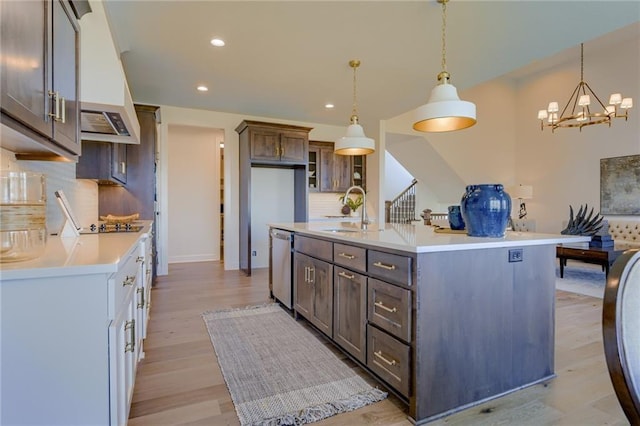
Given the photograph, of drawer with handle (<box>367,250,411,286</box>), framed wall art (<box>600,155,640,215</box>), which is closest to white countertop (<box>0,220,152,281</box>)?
drawer with handle (<box>367,250,411,286</box>)

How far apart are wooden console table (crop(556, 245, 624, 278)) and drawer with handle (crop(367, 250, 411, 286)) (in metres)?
4.49

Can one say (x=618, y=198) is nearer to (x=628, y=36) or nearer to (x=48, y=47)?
(x=628, y=36)

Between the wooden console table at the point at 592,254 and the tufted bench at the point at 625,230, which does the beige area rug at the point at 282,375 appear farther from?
the tufted bench at the point at 625,230

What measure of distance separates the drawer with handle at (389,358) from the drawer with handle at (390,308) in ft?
0.17

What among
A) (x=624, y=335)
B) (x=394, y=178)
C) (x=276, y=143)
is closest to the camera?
(x=624, y=335)

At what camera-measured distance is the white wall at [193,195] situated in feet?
20.5

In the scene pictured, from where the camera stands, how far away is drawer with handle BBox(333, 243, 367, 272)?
2.04 m

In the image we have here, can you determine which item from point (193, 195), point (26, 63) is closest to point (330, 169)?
point (193, 195)

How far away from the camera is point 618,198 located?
255 inches

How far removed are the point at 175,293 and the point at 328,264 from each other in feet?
8.35

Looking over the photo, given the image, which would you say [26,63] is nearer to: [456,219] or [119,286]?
[119,286]

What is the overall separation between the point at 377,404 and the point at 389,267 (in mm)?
759

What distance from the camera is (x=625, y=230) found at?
6.24 m

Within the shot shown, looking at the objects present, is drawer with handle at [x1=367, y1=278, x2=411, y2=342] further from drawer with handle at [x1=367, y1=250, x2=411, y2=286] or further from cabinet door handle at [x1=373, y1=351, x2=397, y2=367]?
cabinet door handle at [x1=373, y1=351, x2=397, y2=367]
